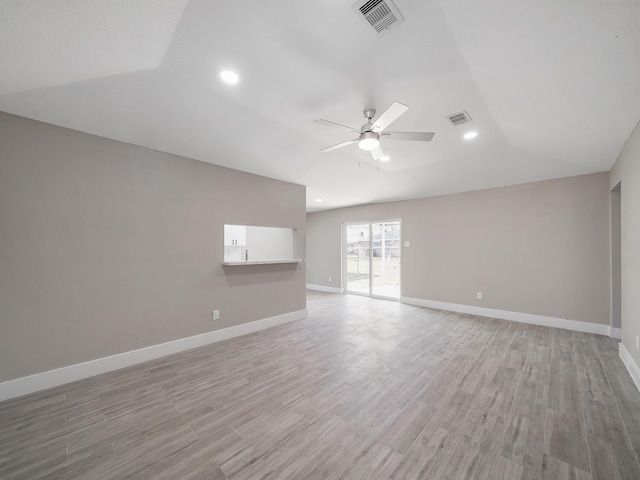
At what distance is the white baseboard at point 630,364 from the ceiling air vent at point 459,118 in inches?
120

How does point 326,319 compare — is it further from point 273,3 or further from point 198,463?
point 273,3

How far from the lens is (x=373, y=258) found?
695cm

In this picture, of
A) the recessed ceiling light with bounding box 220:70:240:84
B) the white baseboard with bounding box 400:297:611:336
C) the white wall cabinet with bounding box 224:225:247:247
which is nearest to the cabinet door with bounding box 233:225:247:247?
the white wall cabinet with bounding box 224:225:247:247

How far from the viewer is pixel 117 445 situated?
179 cm

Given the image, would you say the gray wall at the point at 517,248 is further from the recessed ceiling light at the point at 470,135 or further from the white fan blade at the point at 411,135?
the white fan blade at the point at 411,135

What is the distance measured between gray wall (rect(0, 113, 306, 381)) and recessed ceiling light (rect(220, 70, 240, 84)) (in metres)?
1.38

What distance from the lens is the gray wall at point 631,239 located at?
2553 millimetres

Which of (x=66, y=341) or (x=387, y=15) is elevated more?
(x=387, y=15)

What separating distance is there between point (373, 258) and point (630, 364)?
469 cm

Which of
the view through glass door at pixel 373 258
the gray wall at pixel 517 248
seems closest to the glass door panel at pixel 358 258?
the view through glass door at pixel 373 258

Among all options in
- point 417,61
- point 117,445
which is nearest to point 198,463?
point 117,445

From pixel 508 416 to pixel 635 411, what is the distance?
3.59 feet

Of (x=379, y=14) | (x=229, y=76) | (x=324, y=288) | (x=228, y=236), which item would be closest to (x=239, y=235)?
(x=228, y=236)

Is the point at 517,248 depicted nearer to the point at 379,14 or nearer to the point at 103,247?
the point at 379,14
